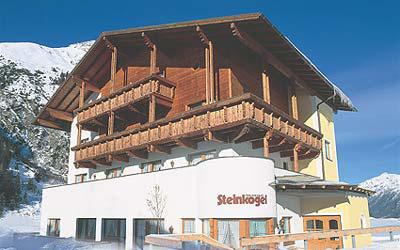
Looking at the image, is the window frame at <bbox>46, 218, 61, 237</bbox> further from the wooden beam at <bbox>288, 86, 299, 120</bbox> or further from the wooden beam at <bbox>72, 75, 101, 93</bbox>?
the wooden beam at <bbox>288, 86, 299, 120</bbox>

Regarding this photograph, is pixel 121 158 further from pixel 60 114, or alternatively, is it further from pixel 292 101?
pixel 60 114

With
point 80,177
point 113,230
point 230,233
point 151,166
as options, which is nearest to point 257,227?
point 230,233

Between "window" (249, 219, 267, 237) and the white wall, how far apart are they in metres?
0.34

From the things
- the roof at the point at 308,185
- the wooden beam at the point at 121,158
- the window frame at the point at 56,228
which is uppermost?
the wooden beam at the point at 121,158

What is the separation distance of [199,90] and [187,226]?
7.09m

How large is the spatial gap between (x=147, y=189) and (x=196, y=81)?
6.13 m

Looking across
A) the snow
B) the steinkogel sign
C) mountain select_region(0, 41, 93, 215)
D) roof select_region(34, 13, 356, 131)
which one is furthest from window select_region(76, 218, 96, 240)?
the snow

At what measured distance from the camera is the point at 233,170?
1409cm

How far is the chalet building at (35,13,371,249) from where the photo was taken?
14586 mm

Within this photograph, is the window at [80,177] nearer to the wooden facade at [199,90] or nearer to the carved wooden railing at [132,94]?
the wooden facade at [199,90]

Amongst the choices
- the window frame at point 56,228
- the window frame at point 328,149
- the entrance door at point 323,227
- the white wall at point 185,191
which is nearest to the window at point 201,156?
the white wall at point 185,191

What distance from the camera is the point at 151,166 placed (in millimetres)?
20562

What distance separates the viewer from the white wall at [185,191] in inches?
552

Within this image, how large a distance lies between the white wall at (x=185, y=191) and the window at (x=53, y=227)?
151 centimetres
